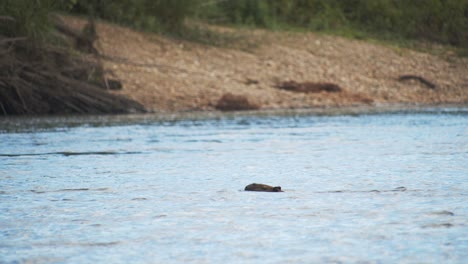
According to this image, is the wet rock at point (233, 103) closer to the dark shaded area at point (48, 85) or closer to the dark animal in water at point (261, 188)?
the dark shaded area at point (48, 85)

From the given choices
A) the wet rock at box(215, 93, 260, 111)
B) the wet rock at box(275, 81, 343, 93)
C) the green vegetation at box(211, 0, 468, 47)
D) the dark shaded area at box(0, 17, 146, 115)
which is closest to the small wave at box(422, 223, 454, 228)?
the dark shaded area at box(0, 17, 146, 115)

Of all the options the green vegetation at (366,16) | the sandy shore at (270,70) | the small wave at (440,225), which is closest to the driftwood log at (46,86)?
the sandy shore at (270,70)

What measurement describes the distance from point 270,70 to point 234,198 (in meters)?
16.0

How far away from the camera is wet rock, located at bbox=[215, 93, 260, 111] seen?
66.9 feet

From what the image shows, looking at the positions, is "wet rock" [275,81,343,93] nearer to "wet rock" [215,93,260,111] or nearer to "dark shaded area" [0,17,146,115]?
"wet rock" [215,93,260,111]

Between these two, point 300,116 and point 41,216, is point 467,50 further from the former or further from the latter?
point 41,216

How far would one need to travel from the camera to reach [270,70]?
A: 2283cm

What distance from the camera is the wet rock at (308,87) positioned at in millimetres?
21859

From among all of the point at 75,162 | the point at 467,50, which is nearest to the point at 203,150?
the point at 75,162

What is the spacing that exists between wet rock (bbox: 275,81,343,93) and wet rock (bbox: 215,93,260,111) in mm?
1516

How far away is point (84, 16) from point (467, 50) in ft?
35.0

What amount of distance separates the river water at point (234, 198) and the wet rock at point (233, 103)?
679 cm

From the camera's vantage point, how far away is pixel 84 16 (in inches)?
951

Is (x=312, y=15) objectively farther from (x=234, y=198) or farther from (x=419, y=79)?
(x=234, y=198)
